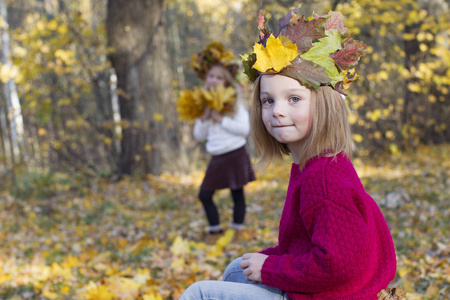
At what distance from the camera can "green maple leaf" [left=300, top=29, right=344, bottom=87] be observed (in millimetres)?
1550

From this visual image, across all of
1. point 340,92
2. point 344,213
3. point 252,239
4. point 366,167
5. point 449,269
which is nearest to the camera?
point 344,213

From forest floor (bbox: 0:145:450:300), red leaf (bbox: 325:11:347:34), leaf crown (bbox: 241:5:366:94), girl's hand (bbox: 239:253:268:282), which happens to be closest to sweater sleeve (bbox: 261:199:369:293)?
girl's hand (bbox: 239:253:268:282)

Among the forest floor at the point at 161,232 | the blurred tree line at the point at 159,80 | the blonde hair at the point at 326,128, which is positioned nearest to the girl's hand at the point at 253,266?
the blonde hair at the point at 326,128

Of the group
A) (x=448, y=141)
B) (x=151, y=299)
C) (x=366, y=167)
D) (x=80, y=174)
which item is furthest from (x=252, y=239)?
(x=448, y=141)

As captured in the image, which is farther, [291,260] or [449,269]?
[449,269]

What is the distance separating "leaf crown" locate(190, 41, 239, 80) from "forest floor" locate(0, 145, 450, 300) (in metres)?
1.61

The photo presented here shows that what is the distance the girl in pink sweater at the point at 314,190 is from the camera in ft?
4.45

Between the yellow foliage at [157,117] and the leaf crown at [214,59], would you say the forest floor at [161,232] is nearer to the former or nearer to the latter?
the yellow foliage at [157,117]

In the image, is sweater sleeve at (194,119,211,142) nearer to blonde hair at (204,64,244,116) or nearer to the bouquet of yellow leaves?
the bouquet of yellow leaves

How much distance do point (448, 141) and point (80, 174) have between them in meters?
7.19

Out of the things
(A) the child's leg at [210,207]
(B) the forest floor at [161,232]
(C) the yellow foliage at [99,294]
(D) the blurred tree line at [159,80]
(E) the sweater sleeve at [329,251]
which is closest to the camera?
(E) the sweater sleeve at [329,251]

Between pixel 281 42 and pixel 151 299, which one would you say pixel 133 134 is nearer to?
pixel 151 299

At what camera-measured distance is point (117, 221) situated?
5547 mm

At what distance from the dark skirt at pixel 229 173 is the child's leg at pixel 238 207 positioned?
0.43ft
